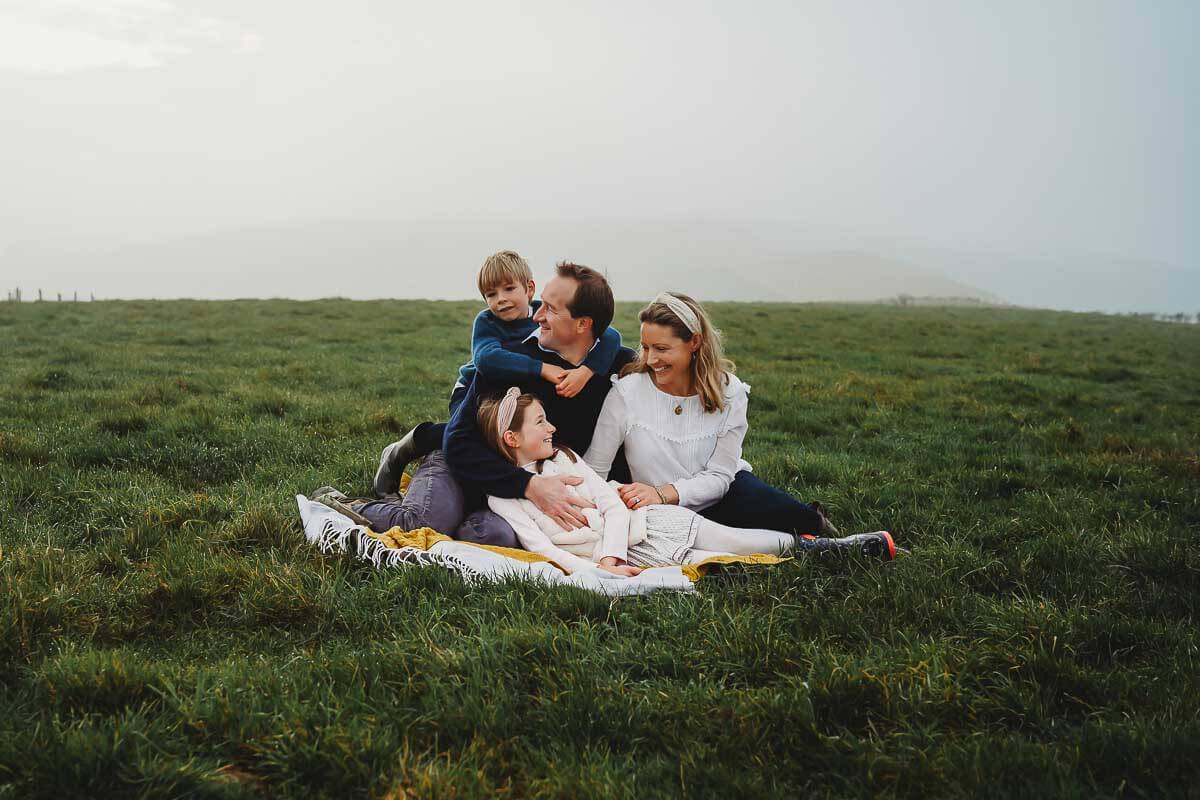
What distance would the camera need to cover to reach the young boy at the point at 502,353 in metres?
5.33

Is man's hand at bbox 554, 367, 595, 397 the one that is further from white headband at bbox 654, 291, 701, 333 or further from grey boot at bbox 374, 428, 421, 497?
grey boot at bbox 374, 428, 421, 497

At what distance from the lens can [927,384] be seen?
13.5 m

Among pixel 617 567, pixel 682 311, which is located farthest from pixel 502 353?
pixel 617 567

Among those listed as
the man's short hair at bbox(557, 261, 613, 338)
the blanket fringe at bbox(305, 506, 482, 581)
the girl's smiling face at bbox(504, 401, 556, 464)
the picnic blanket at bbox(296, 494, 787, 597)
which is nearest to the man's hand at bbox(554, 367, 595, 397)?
the girl's smiling face at bbox(504, 401, 556, 464)

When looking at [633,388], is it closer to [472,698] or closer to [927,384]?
[472,698]

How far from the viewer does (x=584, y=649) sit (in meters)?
3.65

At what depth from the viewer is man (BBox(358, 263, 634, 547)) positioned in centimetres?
519

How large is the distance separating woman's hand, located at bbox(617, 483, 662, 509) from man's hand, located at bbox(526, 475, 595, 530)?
25 centimetres

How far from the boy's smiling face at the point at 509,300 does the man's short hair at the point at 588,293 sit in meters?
0.56

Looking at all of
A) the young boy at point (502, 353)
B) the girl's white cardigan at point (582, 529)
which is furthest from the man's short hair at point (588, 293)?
the girl's white cardigan at point (582, 529)

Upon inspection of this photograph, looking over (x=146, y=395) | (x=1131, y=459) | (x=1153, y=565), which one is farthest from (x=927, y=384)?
(x=146, y=395)

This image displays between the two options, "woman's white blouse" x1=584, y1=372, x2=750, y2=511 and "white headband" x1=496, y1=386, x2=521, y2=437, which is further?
"woman's white blouse" x1=584, y1=372, x2=750, y2=511

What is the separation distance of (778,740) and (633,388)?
303cm

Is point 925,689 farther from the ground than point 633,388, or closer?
closer
